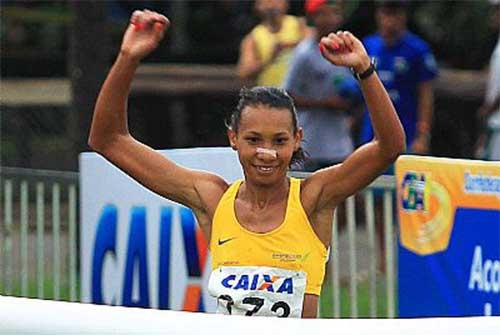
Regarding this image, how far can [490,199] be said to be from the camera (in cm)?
721

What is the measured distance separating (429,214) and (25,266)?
321 centimetres

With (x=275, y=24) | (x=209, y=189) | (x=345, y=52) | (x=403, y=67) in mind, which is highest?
(x=345, y=52)

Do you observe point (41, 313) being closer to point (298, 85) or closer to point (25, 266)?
point (25, 266)

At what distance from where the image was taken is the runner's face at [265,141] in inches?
213

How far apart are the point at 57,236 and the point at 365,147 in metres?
4.57

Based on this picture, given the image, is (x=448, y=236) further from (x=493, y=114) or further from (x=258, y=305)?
(x=493, y=114)

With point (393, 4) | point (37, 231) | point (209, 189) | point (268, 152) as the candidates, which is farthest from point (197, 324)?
point (393, 4)

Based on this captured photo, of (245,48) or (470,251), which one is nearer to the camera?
(470,251)

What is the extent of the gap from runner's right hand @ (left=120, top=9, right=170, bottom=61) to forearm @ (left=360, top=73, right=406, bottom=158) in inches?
28.0

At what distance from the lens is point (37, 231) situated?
9.86 meters

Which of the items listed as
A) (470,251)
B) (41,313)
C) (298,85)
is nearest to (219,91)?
(298,85)

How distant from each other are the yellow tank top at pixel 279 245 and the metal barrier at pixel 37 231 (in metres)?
3.96

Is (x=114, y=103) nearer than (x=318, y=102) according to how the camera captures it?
Yes

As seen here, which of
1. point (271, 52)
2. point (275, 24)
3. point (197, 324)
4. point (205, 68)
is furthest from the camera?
point (205, 68)
